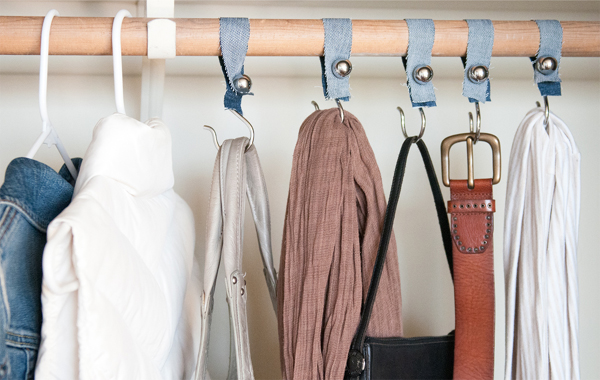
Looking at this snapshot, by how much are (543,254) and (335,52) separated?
1.00 feet

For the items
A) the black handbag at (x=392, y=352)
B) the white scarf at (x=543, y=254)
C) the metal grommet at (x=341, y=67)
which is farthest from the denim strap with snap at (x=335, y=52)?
the white scarf at (x=543, y=254)

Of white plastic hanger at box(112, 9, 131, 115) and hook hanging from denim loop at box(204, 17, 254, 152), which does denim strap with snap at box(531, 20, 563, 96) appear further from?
white plastic hanger at box(112, 9, 131, 115)

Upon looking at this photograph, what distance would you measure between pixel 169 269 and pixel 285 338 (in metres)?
0.14

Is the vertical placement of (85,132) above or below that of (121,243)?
above

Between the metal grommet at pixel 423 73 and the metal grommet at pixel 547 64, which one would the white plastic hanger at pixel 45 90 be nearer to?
the metal grommet at pixel 423 73

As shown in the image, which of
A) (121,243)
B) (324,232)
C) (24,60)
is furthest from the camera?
(24,60)

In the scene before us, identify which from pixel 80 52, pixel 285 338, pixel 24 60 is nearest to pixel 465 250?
pixel 285 338

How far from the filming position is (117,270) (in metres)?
0.40

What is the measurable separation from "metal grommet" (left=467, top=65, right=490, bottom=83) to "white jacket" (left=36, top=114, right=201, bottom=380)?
1.12ft

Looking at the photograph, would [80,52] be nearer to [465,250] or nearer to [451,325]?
[465,250]

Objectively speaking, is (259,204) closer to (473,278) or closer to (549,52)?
(473,278)

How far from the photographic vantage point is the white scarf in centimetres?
53

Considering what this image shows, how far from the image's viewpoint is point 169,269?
52cm

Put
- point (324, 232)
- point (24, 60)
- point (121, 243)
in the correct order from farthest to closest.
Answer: point (24, 60)
point (324, 232)
point (121, 243)
